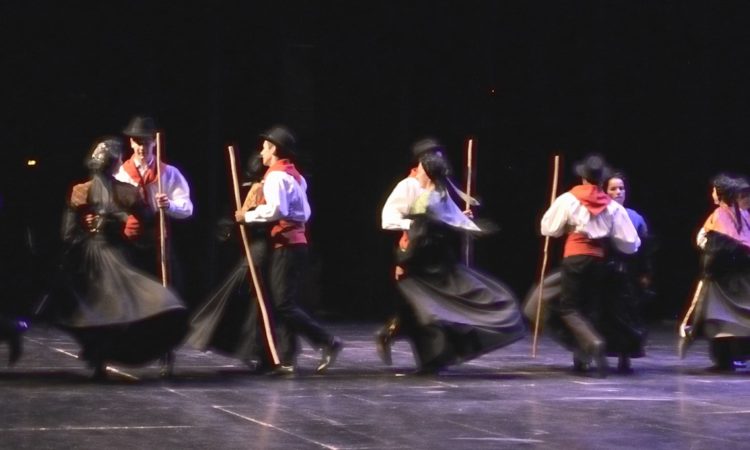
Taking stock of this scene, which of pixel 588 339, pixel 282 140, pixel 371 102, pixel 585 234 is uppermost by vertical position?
pixel 371 102

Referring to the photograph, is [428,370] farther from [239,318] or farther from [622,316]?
[622,316]

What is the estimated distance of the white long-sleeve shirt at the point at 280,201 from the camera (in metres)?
11.3

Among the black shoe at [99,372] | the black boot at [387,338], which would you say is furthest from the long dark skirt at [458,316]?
the black shoe at [99,372]

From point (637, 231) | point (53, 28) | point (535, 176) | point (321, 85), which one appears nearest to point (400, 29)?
point (321, 85)

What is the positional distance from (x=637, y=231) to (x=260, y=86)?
242 inches

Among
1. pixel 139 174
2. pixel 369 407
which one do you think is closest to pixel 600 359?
pixel 369 407

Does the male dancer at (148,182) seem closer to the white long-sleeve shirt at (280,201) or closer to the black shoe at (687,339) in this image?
the white long-sleeve shirt at (280,201)

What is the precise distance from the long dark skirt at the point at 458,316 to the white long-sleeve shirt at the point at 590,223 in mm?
627

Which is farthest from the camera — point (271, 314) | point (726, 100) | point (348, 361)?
point (726, 100)

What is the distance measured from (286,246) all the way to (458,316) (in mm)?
1279

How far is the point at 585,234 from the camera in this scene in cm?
1179

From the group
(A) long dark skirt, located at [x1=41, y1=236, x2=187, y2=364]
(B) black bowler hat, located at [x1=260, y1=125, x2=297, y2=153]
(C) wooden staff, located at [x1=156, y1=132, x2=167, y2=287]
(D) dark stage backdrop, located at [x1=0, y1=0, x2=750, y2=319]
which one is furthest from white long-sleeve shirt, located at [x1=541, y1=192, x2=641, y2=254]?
(D) dark stage backdrop, located at [x1=0, y1=0, x2=750, y2=319]

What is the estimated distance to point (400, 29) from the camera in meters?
18.2

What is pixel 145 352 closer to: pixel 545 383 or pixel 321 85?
pixel 545 383
